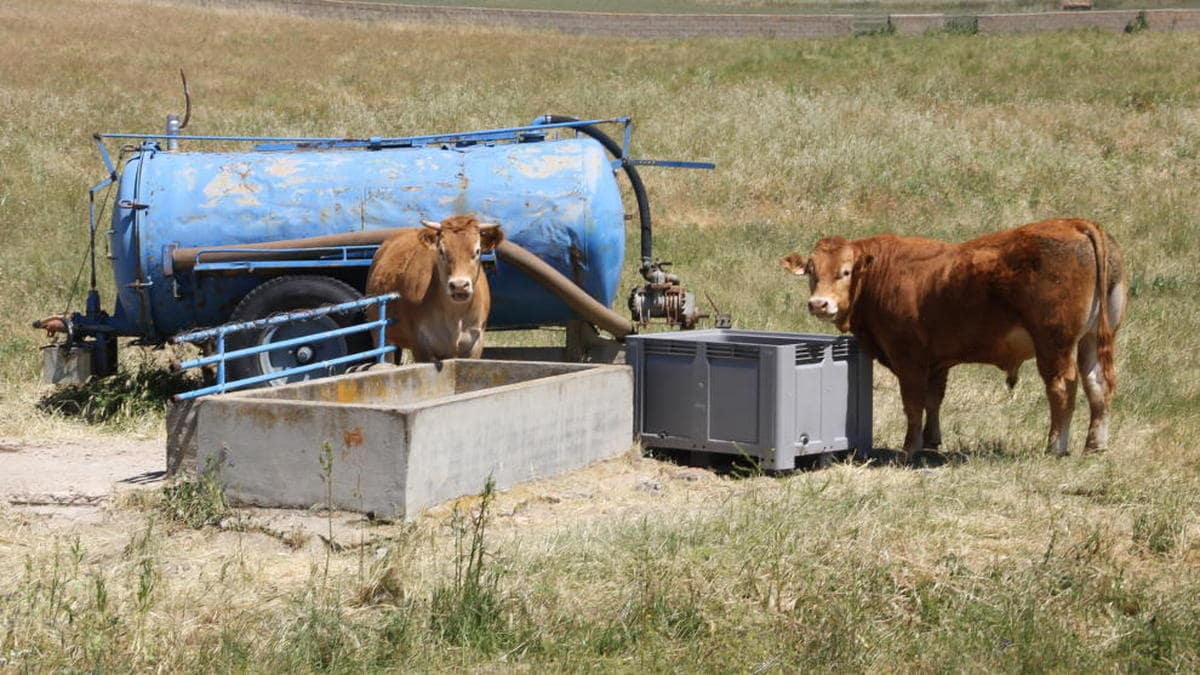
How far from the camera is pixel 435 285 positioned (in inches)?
462

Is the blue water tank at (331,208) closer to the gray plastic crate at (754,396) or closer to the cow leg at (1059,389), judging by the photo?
the gray plastic crate at (754,396)

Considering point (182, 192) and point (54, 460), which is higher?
point (182, 192)

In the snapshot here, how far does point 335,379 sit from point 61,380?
3.85 metres

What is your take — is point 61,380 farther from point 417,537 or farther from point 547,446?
point 417,537

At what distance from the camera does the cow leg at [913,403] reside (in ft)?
35.6

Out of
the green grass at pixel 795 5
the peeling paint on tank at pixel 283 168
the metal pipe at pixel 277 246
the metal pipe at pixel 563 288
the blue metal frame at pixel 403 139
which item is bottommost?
the metal pipe at pixel 563 288

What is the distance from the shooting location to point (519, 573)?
278 inches

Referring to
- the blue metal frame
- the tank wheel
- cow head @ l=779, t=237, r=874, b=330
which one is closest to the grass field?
the tank wheel

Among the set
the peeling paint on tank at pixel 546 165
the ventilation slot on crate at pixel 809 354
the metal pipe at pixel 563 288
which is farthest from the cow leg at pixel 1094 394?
the peeling paint on tank at pixel 546 165

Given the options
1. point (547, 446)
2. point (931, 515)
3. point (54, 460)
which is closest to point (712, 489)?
point (547, 446)

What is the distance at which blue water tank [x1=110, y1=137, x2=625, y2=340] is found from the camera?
12570mm

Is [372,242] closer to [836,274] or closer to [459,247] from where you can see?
[459,247]

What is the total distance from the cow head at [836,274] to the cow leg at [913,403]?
0.62m

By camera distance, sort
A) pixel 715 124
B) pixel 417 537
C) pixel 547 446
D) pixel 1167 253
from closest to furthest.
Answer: pixel 417 537 < pixel 547 446 < pixel 1167 253 < pixel 715 124
